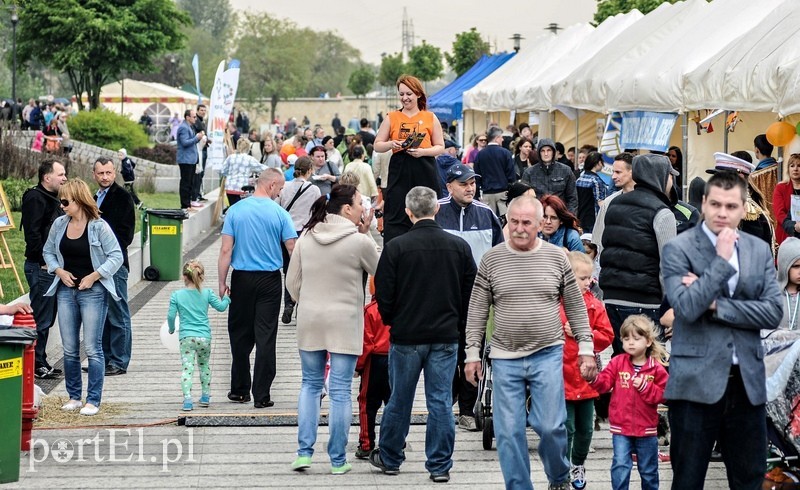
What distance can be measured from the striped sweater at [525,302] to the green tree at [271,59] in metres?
93.4

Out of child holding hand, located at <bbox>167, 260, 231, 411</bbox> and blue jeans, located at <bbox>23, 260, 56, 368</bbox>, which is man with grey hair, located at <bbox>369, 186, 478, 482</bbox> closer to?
child holding hand, located at <bbox>167, 260, 231, 411</bbox>

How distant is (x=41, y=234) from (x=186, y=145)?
13871 millimetres

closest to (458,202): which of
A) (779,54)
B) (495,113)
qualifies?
(779,54)

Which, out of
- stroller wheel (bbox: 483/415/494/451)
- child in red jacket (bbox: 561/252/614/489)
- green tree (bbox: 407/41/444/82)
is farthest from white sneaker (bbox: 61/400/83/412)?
green tree (bbox: 407/41/444/82)

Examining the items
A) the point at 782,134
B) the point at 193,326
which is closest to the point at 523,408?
the point at 193,326

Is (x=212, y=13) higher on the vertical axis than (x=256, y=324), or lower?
higher

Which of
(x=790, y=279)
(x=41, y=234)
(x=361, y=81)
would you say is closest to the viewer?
(x=790, y=279)

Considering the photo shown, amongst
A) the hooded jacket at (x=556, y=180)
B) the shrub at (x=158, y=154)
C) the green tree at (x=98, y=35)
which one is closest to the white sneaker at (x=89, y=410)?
the hooded jacket at (x=556, y=180)

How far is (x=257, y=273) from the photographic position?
32.0ft

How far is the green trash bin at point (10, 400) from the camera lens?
7445 mm

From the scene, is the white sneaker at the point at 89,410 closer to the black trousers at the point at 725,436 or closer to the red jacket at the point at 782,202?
the black trousers at the point at 725,436

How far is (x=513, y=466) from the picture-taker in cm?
674

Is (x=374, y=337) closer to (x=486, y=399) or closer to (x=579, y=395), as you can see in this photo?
(x=486, y=399)

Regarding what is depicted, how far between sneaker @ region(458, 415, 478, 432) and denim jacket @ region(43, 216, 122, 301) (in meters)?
2.77
